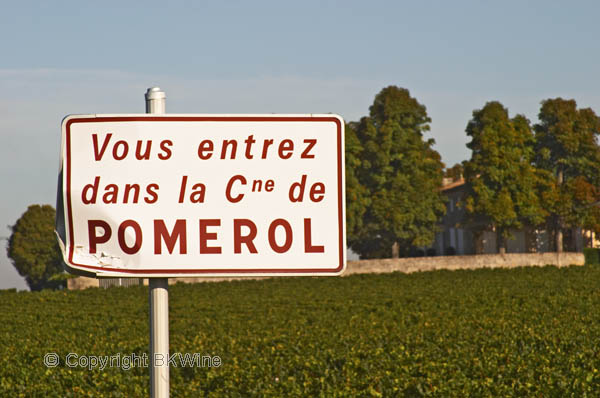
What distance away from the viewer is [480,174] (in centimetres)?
6750

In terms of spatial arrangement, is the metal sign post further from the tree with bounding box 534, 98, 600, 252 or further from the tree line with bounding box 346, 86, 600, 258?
the tree with bounding box 534, 98, 600, 252

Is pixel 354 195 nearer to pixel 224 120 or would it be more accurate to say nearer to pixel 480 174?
pixel 480 174

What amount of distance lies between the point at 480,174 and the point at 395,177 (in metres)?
6.81

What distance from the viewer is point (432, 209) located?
68500mm

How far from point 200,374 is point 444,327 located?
11.9m

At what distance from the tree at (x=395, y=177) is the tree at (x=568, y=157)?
9.09 metres

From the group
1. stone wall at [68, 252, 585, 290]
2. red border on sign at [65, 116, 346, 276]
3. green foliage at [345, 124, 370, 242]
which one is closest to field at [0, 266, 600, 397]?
stone wall at [68, 252, 585, 290]

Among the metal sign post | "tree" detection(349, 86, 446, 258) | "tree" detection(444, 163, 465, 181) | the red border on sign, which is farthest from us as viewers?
"tree" detection(444, 163, 465, 181)

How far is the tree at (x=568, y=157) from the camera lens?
67312 millimetres

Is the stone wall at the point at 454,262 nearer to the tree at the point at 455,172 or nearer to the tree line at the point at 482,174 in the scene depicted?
the tree line at the point at 482,174

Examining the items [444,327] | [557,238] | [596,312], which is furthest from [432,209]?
[444,327]

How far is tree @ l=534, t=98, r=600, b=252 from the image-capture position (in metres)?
67.3

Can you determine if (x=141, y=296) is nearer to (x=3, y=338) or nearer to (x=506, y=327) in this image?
(x=3, y=338)

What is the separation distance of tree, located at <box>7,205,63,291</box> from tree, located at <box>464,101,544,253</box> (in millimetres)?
56927
